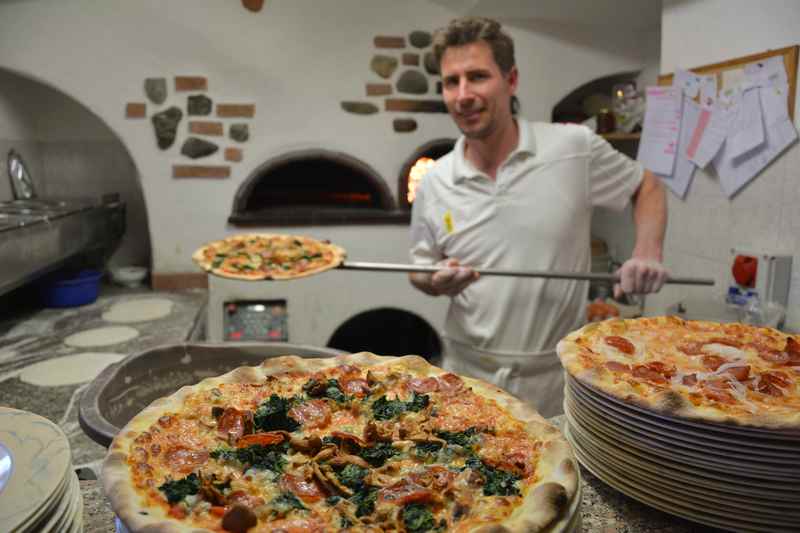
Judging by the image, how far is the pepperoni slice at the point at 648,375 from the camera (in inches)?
50.3

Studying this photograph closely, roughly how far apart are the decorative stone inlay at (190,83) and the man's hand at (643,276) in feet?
10.3

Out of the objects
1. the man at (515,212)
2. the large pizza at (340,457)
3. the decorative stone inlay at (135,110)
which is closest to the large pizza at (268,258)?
the man at (515,212)

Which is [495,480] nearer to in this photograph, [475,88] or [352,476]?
[352,476]

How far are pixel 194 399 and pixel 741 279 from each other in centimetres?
237

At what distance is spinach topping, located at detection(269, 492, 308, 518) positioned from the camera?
0.95 meters

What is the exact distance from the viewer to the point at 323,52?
419cm

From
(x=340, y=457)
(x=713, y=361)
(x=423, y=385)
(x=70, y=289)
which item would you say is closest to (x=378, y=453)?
(x=340, y=457)

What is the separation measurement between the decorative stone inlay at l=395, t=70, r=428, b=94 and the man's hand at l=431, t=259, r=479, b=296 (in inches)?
88.5

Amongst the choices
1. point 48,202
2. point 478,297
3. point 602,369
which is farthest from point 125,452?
point 48,202

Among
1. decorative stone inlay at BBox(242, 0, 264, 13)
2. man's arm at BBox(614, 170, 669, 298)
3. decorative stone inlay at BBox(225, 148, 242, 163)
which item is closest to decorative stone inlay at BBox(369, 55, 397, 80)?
decorative stone inlay at BBox(242, 0, 264, 13)

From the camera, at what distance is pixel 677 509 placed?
108cm

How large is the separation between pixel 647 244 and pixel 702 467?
64.1 inches

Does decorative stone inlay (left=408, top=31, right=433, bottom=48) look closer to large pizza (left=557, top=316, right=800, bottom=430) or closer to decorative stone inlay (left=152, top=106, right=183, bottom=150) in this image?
decorative stone inlay (left=152, top=106, right=183, bottom=150)

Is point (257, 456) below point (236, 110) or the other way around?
below
